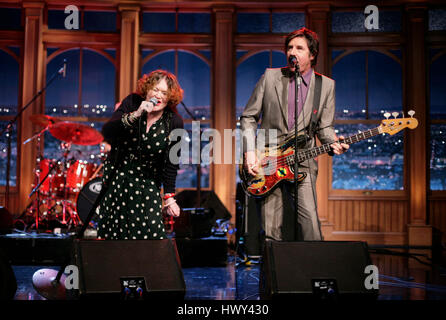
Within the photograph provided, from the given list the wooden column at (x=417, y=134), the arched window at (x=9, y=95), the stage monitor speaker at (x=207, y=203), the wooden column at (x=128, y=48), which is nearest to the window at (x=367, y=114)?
the wooden column at (x=417, y=134)

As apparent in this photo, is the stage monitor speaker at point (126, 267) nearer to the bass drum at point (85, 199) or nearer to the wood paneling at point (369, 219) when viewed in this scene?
the bass drum at point (85, 199)

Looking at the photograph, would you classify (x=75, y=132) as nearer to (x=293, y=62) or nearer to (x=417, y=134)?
(x=293, y=62)

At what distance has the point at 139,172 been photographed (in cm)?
273

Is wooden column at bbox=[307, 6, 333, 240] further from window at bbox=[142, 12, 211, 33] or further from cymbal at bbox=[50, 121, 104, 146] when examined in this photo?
cymbal at bbox=[50, 121, 104, 146]

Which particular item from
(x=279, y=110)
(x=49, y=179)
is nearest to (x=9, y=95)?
(x=49, y=179)

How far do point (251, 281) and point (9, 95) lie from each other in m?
5.22

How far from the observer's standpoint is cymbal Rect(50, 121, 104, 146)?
218 inches

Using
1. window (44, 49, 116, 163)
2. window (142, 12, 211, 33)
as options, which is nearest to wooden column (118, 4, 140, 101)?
window (142, 12, 211, 33)

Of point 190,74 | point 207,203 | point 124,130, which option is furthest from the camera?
point 190,74

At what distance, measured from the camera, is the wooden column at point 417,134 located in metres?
6.66

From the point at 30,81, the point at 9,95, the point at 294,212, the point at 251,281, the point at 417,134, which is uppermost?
the point at 30,81

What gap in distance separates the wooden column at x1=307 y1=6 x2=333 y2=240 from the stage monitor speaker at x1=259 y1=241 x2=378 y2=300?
4284 mm

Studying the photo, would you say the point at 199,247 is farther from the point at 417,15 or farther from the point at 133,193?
the point at 417,15
